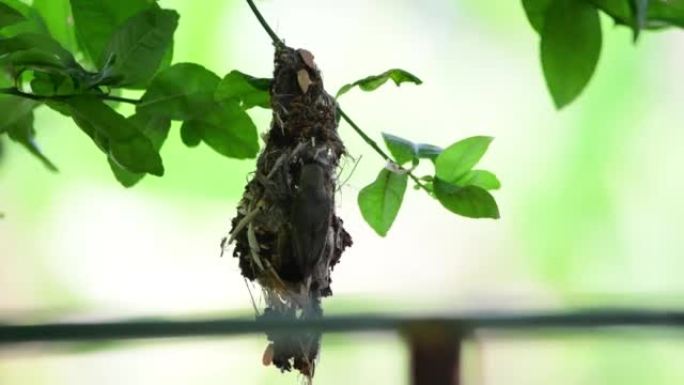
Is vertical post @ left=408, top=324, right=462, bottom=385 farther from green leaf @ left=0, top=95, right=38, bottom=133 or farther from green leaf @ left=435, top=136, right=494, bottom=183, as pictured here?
green leaf @ left=0, top=95, right=38, bottom=133

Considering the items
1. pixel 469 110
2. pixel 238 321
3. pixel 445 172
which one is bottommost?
pixel 238 321

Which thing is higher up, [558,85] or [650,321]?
[558,85]

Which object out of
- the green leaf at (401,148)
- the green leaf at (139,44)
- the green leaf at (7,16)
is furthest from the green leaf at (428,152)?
the green leaf at (7,16)

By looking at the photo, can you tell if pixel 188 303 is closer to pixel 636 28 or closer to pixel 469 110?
pixel 469 110

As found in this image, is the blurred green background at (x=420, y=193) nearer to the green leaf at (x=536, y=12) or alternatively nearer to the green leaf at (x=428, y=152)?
the green leaf at (x=428, y=152)

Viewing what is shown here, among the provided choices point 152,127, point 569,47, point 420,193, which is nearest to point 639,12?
point 569,47

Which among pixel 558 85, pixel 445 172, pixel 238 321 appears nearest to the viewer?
pixel 238 321

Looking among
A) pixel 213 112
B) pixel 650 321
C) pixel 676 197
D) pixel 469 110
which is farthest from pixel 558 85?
pixel 676 197
